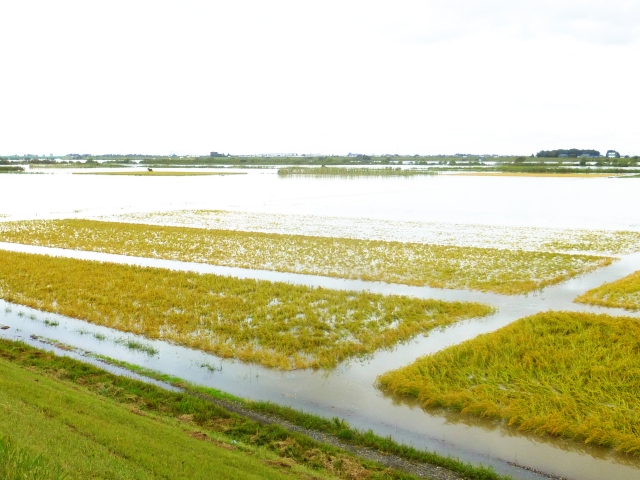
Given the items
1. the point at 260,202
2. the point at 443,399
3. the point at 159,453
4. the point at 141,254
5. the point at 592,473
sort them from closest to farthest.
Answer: the point at 159,453 < the point at 592,473 < the point at 443,399 < the point at 141,254 < the point at 260,202

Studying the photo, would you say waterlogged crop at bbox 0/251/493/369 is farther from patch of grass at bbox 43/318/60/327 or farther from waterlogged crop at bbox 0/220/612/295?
waterlogged crop at bbox 0/220/612/295

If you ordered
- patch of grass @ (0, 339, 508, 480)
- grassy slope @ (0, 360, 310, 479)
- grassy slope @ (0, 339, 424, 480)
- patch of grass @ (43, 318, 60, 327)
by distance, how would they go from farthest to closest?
1. patch of grass @ (43, 318, 60, 327)
2. patch of grass @ (0, 339, 508, 480)
3. grassy slope @ (0, 339, 424, 480)
4. grassy slope @ (0, 360, 310, 479)

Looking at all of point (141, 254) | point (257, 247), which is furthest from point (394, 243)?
point (141, 254)

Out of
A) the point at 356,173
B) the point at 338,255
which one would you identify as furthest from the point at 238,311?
the point at 356,173

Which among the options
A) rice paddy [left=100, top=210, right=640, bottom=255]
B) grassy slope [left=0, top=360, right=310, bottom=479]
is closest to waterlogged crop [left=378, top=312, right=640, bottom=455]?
grassy slope [left=0, top=360, right=310, bottom=479]

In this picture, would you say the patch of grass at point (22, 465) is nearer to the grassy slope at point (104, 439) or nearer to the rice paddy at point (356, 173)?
the grassy slope at point (104, 439)

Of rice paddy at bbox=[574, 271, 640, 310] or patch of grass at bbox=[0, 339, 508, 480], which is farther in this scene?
rice paddy at bbox=[574, 271, 640, 310]

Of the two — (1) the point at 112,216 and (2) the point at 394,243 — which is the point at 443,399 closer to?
(2) the point at 394,243
